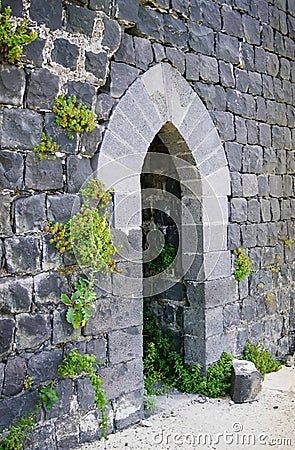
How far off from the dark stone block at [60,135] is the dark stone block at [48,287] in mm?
836

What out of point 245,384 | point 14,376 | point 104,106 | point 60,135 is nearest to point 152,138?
point 104,106

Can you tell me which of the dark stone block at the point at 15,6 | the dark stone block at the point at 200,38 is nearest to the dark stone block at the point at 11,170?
the dark stone block at the point at 15,6

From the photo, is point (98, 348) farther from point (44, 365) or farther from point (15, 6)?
point (15, 6)

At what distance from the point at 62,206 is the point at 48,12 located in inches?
49.1

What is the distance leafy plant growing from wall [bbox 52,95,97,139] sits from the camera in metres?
3.14

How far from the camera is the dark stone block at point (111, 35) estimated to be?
3400 millimetres

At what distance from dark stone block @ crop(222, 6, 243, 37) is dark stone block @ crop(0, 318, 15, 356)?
3.29m

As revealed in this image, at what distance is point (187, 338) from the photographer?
4.38 meters

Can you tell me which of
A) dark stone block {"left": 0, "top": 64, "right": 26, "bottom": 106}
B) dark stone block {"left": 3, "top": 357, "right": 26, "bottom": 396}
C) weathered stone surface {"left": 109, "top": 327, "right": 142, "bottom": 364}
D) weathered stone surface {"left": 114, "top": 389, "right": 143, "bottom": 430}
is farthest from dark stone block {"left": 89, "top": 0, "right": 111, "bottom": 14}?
weathered stone surface {"left": 114, "top": 389, "right": 143, "bottom": 430}

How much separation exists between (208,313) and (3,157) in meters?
2.29

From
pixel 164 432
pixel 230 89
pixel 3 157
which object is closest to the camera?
pixel 3 157

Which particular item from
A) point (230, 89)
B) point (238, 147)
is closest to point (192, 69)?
point (230, 89)

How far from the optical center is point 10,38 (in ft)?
9.34

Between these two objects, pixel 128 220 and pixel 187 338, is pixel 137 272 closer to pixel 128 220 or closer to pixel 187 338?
pixel 128 220
